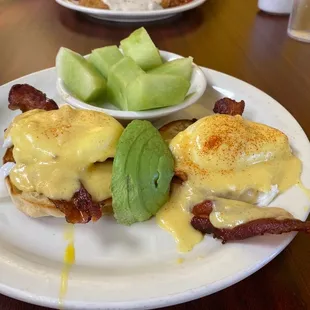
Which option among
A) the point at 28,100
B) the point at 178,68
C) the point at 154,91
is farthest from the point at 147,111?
the point at 28,100

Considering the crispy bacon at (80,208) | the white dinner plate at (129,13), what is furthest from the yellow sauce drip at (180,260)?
the white dinner plate at (129,13)

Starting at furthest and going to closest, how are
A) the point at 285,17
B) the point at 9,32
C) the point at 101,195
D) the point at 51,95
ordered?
the point at 285,17 → the point at 9,32 → the point at 51,95 → the point at 101,195

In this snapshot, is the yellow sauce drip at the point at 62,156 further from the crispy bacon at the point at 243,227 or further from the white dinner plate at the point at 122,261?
the crispy bacon at the point at 243,227

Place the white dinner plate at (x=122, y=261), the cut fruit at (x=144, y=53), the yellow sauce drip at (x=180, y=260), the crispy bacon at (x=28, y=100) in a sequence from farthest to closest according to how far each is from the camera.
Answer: the cut fruit at (x=144, y=53) → the crispy bacon at (x=28, y=100) → the yellow sauce drip at (x=180, y=260) → the white dinner plate at (x=122, y=261)

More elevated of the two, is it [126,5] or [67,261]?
[126,5]

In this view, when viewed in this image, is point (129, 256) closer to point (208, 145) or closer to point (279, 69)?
point (208, 145)

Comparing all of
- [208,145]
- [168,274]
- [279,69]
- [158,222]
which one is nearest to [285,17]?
[279,69]

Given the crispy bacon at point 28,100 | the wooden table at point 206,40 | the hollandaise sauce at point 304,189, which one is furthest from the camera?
the wooden table at point 206,40

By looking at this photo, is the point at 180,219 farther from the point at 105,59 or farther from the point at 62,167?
the point at 105,59
